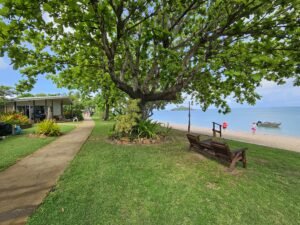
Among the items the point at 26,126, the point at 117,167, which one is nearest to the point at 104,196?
the point at 117,167

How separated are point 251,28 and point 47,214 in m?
8.27

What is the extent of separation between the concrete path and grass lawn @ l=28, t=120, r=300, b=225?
0.83 feet

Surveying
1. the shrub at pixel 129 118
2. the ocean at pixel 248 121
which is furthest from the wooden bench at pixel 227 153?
the ocean at pixel 248 121

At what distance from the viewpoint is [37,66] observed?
898cm

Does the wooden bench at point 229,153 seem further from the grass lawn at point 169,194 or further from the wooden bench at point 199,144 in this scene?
the wooden bench at point 199,144

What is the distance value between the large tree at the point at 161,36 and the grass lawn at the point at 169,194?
2.76 meters

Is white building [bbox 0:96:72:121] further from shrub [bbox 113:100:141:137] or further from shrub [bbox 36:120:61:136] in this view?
shrub [bbox 113:100:141:137]

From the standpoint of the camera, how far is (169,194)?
14.9 ft

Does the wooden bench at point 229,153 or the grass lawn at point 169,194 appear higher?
the wooden bench at point 229,153

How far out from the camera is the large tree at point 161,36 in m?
5.89

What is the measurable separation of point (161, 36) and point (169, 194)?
5561mm

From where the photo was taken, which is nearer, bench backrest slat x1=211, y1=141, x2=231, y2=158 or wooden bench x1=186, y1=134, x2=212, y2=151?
bench backrest slat x1=211, y1=141, x2=231, y2=158

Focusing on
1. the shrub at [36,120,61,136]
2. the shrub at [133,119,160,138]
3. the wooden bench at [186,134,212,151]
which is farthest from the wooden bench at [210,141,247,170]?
the shrub at [36,120,61,136]

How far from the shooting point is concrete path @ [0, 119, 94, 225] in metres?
3.72
